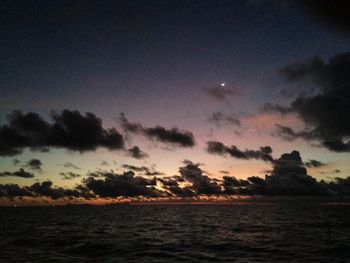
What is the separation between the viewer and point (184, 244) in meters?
38.6

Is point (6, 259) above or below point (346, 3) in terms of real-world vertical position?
below

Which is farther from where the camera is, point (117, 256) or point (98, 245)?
point (98, 245)

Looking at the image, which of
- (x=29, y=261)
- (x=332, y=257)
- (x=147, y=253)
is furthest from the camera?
(x=147, y=253)

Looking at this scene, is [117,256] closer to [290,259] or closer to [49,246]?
[49,246]

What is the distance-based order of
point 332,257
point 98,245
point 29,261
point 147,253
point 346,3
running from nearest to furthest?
point 346,3, point 29,261, point 332,257, point 147,253, point 98,245

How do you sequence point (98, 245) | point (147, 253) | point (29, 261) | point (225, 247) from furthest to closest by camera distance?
point (98, 245)
point (225, 247)
point (147, 253)
point (29, 261)

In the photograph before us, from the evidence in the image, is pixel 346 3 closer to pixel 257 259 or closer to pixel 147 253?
pixel 257 259

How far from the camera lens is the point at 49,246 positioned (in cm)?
3697

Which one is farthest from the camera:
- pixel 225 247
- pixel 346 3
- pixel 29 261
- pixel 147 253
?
pixel 225 247

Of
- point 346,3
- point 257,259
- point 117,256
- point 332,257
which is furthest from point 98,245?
point 346,3

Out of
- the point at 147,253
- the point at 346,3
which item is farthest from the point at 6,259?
the point at 346,3

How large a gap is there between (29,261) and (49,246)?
33.2 feet

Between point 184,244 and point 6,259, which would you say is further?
point 184,244

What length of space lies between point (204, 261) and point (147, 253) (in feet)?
22.5
